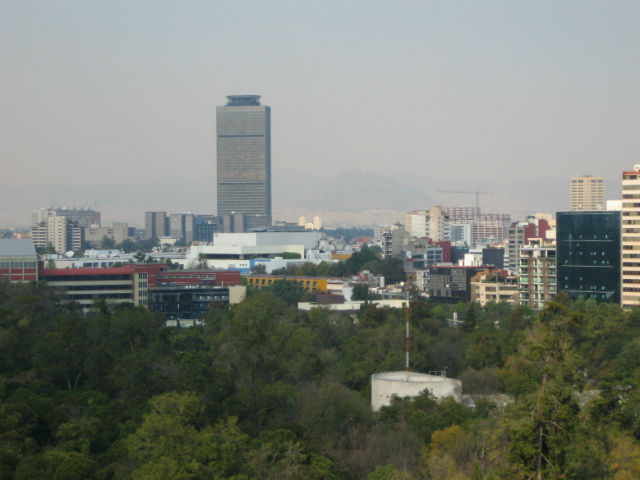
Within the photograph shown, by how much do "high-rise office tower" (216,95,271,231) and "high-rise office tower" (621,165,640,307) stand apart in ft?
401

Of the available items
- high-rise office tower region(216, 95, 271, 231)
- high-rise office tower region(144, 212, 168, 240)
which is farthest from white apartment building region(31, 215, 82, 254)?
high-rise office tower region(216, 95, 271, 231)

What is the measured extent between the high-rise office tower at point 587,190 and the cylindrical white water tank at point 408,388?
78732mm

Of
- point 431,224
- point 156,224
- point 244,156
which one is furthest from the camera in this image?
point 244,156

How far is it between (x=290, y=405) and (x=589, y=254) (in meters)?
24.2

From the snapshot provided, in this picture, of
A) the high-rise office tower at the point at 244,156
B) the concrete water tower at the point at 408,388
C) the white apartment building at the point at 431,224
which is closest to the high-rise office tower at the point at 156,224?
the high-rise office tower at the point at 244,156

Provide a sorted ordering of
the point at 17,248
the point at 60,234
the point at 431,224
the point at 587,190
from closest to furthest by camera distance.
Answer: the point at 17,248 → the point at 587,190 → the point at 431,224 → the point at 60,234

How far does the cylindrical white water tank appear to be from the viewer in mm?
25016

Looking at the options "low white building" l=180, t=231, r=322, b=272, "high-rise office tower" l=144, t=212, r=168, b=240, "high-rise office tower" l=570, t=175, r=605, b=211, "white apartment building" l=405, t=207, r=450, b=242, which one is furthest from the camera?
"high-rise office tower" l=144, t=212, r=168, b=240

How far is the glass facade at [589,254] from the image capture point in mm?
43562

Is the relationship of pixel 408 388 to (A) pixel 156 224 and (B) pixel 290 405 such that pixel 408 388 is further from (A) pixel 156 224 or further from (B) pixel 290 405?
(A) pixel 156 224

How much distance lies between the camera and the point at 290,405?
22984 millimetres

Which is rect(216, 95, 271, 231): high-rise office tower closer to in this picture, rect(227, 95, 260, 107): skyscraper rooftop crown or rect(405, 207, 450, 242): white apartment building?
rect(227, 95, 260, 107): skyscraper rooftop crown

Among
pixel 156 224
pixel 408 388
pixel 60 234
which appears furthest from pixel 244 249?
pixel 156 224

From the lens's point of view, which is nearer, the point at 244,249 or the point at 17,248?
the point at 17,248
